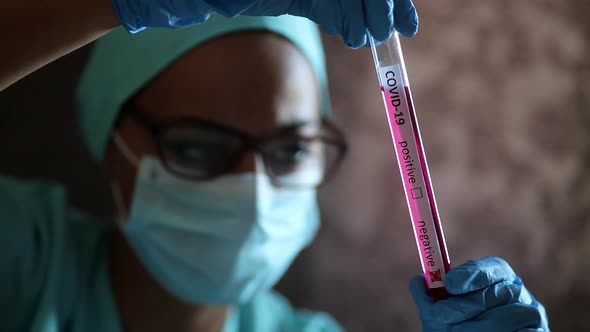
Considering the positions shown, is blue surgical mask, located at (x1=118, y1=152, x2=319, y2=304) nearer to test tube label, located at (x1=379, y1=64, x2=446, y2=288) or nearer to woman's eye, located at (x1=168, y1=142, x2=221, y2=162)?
woman's eye, located at (x1=168, y1=142, x2=221, y2=162)

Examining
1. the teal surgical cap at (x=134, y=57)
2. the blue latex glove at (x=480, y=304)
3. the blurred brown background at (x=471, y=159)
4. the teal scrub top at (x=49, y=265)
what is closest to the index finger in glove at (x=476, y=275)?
the blue latex glove at (x=480, y=304)

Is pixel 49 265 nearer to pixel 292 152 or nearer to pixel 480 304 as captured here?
pixel 292 152

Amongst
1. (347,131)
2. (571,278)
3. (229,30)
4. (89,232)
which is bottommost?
(571,278)

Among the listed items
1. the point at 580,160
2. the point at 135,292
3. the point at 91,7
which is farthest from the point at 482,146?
the point at 91,7

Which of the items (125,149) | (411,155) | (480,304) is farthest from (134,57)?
(480,304)

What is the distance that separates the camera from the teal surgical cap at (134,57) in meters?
1.04

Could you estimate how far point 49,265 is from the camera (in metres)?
1.05

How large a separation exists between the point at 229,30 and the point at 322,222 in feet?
2.09

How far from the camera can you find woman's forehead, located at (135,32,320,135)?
1.04 meters

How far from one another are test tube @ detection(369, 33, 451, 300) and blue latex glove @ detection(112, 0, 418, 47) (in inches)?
0.8

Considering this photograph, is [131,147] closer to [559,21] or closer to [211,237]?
[211,237]

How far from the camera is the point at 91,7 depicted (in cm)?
56

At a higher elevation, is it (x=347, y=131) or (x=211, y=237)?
(x=347, y=131)

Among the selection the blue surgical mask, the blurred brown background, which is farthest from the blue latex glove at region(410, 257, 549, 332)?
the blurred brown background
